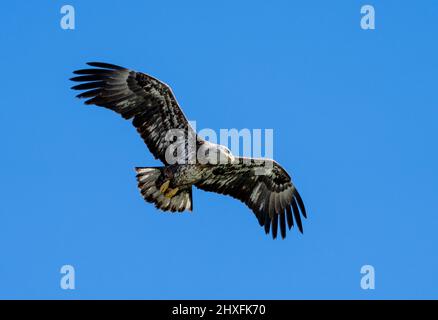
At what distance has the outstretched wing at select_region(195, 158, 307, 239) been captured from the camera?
49.1 ft

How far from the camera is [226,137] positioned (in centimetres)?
1411

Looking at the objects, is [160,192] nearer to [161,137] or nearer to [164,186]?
[164,186]

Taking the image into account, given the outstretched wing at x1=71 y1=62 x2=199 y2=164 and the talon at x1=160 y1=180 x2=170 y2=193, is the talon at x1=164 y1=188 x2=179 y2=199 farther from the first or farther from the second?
the outstretched wing at x1=71 y1=62 x2=199 y2=164

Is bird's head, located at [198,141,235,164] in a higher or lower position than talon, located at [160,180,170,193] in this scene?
higher

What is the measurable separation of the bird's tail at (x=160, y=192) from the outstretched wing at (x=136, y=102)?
554mm

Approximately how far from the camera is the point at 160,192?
567 inches

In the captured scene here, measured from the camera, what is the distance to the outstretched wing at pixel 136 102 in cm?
1398

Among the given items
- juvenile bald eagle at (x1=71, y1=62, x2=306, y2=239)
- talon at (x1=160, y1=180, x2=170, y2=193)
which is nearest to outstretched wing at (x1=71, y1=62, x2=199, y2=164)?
juvenile bald eagle at (x1=71, y1=62, x2=306, y2=239)

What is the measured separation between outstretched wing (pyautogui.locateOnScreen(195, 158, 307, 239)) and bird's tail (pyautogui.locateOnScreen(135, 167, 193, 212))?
19.7 inches

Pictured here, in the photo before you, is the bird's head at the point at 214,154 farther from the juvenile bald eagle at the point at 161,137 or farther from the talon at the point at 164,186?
the talon at the point at 164,186
